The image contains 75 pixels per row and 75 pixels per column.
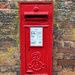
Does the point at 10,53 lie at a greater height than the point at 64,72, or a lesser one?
greater

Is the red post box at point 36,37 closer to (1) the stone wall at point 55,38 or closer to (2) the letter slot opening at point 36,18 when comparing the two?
(2) the letter slot opening at point 36,18

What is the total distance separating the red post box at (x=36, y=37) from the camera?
7.30ft

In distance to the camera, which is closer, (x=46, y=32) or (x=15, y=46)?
(x=46, y=32)

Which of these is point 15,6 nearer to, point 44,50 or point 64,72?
point 44,50

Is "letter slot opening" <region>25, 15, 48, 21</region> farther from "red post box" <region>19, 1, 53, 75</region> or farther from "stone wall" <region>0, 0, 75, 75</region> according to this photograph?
"stone wall" <region>0, 0, 75, 75</region>

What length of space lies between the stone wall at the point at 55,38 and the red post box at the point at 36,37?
17cm

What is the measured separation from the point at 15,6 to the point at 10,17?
27 cm

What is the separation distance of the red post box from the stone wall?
6.5 inches

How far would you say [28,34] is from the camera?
2264 mm

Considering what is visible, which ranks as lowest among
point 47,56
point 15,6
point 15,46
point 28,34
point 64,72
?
point 64,72

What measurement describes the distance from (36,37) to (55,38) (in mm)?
451

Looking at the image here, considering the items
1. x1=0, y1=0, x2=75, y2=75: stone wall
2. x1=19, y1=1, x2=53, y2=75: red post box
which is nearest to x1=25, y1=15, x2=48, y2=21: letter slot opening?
x1=19, y1=1, x2=53, y2=75: red post box

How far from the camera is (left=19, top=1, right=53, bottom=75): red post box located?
2.22m

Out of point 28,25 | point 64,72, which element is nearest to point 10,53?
point 28,25
